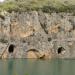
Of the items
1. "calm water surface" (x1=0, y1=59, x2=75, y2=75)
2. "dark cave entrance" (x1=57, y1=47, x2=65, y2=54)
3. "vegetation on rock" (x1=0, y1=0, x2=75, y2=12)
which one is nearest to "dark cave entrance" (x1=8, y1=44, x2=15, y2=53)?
"dark cave entrance" (x1=57, y1=47, x2=65, y2=54)

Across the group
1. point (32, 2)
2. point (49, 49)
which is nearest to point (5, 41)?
point (49, 49)

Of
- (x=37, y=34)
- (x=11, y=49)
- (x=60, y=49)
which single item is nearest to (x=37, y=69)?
(x=11, y=49)

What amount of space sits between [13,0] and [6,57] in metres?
27.6

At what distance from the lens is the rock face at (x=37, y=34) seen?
232 ft

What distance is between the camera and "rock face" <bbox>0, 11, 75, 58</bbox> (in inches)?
2783

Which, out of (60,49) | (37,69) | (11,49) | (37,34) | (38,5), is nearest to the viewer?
(37,69)

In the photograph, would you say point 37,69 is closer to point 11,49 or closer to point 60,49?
point 11,49

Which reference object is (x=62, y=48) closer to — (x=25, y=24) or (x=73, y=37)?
(x=73, y=37)

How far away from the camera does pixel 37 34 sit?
7594cm

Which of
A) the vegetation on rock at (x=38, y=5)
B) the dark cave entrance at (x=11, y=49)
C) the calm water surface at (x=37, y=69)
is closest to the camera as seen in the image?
the calm water surface at (x=37, y=69)

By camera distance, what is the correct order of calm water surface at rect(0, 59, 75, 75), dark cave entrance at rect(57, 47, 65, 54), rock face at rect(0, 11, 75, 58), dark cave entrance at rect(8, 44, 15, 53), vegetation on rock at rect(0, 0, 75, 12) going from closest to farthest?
calm water surface at rect(0, 59, 75, 75)
rock face at rect(0, 11, 75, 58)
dark cave entrance at rect(8, 44, 15, 53)
dark cave entrance at rect(57, 47, 65, 54)
vegetation on rock at rect(0, 0, 75, 12)

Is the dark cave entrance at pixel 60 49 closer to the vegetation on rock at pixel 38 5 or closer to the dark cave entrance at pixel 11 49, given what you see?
the dark cave entrance at pixel 11 49

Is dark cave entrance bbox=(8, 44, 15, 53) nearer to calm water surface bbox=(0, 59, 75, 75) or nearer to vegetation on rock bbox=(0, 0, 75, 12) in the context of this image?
vegetation on rock bbox=(0, 0, 75, 12)

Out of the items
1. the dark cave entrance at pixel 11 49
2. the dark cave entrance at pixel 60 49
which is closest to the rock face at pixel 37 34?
the dark cave entrance at pixel 11 49
